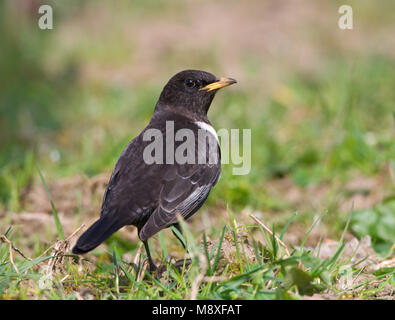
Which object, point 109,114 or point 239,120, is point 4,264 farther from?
point 109,114

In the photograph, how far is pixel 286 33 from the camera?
1134 cm

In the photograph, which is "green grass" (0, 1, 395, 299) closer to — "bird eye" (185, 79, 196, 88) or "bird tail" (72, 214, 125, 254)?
"bird tail" (72, 214, 125, 254)

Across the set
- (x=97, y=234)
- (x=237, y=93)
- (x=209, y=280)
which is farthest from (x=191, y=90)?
(x=237, y=93)

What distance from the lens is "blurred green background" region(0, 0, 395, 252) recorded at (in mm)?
5742

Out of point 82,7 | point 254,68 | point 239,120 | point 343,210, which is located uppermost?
point 82,7

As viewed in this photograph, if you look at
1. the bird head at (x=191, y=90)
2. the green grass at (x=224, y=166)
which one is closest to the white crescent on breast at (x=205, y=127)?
the bird head at (x=191, y=90)

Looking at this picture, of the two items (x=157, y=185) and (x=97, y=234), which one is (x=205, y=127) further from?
(x=97, y=234)

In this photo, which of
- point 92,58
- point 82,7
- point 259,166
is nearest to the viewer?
point 259,166

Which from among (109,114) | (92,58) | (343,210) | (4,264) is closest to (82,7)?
(92,58)

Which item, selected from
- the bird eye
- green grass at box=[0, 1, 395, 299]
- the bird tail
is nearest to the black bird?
the bird tail

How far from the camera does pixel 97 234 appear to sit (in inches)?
130

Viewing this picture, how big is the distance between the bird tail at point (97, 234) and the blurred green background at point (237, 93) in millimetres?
1718

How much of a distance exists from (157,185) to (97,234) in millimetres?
652
